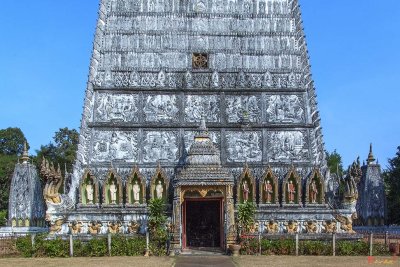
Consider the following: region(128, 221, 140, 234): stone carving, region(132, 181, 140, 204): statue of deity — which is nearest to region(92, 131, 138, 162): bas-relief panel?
region(132, 181, 140, 204): statue of deity

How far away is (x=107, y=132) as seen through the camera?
968 inches

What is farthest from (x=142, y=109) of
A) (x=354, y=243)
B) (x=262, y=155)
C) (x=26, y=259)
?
(x=354, y=243)

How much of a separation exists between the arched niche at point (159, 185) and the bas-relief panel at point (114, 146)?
125 centimetres

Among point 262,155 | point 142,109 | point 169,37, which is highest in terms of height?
point 169,37

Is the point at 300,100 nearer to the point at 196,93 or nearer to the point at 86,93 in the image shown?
the point at 196,93

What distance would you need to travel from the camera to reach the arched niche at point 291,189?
23609 mm

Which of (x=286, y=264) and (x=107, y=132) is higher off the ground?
(x=107, y=132)

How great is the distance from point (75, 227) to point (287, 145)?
8.68 m

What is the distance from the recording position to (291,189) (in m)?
23.6

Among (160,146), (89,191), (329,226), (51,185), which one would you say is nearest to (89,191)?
(89,191)

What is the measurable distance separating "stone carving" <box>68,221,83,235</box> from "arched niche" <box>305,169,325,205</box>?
838 cm

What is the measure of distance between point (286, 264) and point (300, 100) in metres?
9.76

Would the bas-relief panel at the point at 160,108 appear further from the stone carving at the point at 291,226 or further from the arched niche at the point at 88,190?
the stone carving at the point at 291,226

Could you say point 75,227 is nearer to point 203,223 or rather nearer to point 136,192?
point 136,192
